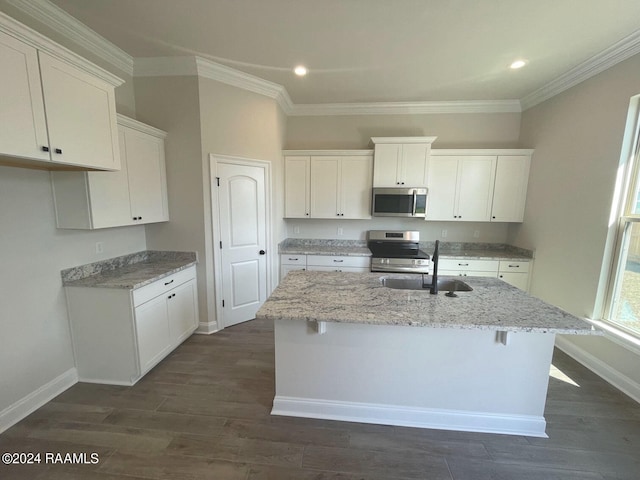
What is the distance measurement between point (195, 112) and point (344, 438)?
335cm

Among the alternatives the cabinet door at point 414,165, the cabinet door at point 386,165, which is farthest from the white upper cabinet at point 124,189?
the cabinet door at point 414,165

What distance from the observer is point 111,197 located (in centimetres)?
228

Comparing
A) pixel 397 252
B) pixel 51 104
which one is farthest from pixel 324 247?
pixel 51 104

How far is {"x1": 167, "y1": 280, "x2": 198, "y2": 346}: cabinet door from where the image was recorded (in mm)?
2654

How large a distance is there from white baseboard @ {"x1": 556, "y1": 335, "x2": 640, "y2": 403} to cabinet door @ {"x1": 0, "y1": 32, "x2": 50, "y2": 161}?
4755 millimetres

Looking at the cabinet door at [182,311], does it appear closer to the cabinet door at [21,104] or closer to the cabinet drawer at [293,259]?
the cabinet drawer at [293,259]

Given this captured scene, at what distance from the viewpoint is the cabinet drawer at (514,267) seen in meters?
3.46

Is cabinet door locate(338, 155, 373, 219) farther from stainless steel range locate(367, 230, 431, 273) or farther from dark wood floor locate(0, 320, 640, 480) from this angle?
dark wood floor locate(0, 320, 640, 480)

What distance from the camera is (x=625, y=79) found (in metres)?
2.35

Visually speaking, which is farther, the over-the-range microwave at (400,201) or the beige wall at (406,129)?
the beige wall at (406,129)

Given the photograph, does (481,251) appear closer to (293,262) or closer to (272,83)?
(293,262)

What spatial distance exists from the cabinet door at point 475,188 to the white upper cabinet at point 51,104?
13.3ft

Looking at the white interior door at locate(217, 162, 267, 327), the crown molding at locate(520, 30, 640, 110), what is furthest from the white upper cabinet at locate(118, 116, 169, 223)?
the crown molding at locate(520, 30, 640, 110)

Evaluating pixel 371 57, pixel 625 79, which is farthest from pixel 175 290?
pixel 625 79
